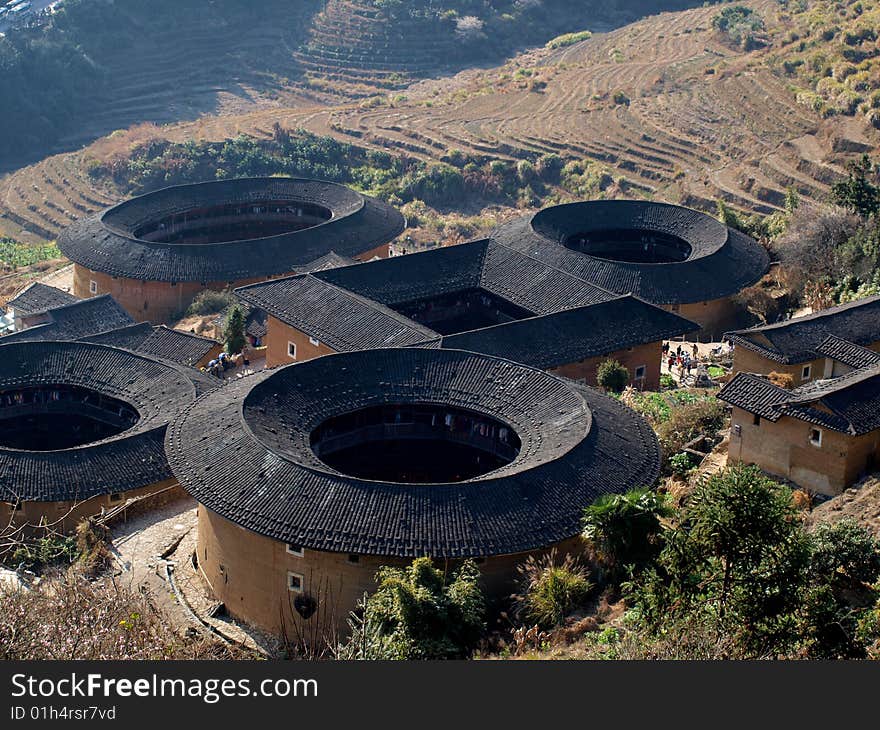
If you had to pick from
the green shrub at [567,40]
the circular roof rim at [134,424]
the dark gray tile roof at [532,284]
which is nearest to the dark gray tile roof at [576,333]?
the dark gray tile roof at [532,284]

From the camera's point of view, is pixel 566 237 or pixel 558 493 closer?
pixel 558 493

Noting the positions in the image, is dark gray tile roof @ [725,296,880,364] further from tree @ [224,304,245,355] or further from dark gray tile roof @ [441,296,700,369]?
tree @ [224,304,245,355]

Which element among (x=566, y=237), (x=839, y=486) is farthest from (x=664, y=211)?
(x=839, y=486)

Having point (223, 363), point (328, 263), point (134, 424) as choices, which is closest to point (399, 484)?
point (134, 424)

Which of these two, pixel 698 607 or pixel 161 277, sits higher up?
pixel 698 607

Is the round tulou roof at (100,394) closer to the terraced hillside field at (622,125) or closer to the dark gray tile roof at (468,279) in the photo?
the dark gray tile roof at (468,279)

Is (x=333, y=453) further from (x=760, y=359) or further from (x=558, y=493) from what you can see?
(x=760, y=359)
